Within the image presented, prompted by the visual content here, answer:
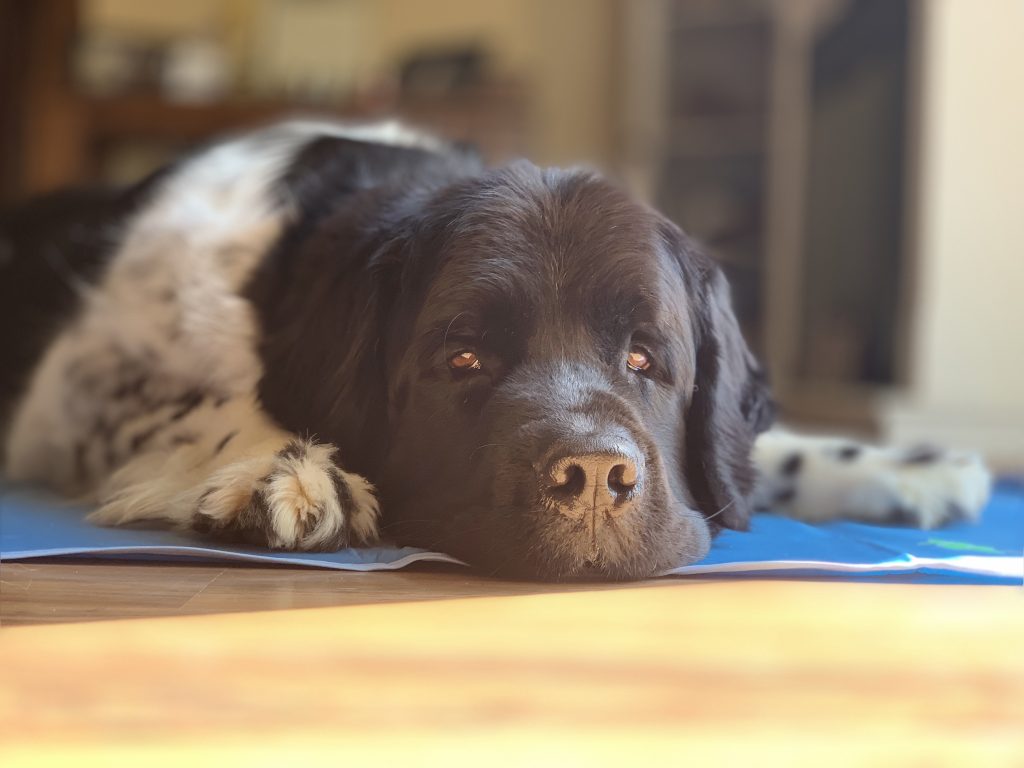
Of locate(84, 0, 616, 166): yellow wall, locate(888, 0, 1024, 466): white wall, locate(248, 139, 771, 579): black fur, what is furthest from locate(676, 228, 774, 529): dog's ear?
locate(84, 0, 616, 166): yellow wall

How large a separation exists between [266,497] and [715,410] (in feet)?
2.35

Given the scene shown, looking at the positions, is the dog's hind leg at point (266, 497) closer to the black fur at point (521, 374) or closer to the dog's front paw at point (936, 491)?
the black fur at point (521, 374)

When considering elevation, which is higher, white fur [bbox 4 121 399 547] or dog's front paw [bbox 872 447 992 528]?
white fur [bbox 4 121 399 547]

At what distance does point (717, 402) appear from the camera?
1.76 meters

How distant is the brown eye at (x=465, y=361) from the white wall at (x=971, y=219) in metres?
3.79

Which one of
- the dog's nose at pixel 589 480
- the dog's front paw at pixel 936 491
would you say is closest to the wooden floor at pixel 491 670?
the dog's nose at pixel 589 480

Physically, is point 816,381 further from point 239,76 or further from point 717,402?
point 717,402

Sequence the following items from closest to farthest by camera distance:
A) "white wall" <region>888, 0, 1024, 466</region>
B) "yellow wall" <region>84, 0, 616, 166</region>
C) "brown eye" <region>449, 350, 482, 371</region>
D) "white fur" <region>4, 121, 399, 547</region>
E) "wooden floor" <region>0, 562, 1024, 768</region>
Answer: "wooden floor" <region>0, 562, 1024, 768</region>, "brown eye" <region>449, 350, 482, 371</region>, "white fur" <region>4, 121, 399, 547</region>, "white wall" <region>888, 0, 1024, 466</region>, "yellow wall" <region>84, 0, 616, 166</region>

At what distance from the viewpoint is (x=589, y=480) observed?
141 centimetres

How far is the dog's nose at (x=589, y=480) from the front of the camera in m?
1.41

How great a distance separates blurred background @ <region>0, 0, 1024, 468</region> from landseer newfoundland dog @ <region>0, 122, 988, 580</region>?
304 cm

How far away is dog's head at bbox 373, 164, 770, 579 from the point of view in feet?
4.78

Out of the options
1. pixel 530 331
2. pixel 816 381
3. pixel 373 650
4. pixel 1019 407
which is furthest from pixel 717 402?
pixel 816 381

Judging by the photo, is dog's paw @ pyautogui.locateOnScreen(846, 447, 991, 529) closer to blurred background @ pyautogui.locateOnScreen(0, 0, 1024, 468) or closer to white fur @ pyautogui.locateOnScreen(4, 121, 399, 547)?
white fur @ pyautogui.locateOnScreen(4, 121, 399, 547)
